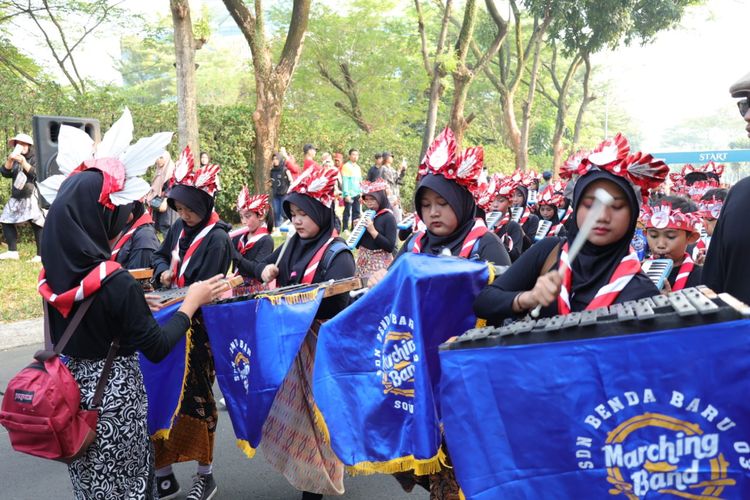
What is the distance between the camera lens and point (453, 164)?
12.4ft

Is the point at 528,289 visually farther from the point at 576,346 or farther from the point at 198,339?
the point at 198,339

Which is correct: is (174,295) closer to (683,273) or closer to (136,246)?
(136,246)

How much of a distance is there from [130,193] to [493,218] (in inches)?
240

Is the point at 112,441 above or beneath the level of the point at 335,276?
beneath

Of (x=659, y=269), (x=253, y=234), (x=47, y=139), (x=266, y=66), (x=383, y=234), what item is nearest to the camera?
(x=659, y=269)

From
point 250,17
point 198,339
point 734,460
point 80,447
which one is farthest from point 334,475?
point 250,17

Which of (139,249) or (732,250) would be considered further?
(139,249)

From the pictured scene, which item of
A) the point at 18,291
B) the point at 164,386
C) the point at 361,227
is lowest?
the point at 18,291

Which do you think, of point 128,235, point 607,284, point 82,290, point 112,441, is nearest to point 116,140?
point 82,290

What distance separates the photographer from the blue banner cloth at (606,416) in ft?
6.57

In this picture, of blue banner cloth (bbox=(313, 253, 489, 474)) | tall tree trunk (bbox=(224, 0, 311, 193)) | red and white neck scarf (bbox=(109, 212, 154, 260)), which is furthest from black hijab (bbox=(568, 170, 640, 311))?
tall tree trunk (bbox=(224, 0, 311, 193))

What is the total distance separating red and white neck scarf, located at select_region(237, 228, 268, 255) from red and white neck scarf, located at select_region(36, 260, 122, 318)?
3.66 metres

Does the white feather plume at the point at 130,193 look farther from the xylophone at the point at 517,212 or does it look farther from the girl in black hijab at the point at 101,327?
the xylophone at the point at 517,212

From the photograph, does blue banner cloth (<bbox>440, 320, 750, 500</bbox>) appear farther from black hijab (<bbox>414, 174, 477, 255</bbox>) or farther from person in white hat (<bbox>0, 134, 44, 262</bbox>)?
person in white hat (<bbox>0, 134, 44, 262</bbox>)
